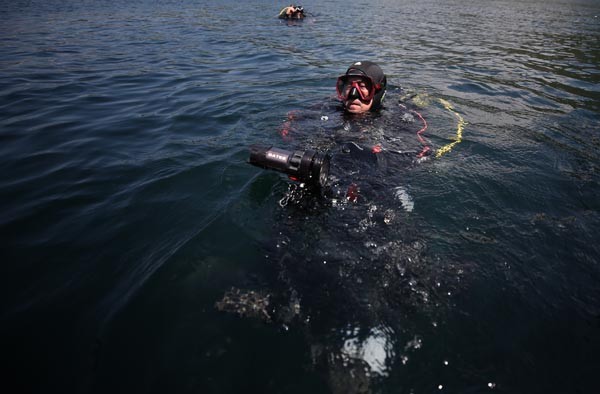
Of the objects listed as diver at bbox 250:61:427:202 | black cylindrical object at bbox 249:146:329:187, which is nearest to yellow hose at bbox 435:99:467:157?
diver at bbox 250:61:427:202

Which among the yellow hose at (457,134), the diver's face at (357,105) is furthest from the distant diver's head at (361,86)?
the yellow hose at (457,134)

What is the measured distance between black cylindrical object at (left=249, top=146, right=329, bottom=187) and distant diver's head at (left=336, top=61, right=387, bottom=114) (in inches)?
121

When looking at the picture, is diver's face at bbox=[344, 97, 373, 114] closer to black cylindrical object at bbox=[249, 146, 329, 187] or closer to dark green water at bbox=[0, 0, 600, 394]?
dark green water at bbox=[0, 0, 600, 394]

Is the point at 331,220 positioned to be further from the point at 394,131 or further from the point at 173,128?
the point at 173,128

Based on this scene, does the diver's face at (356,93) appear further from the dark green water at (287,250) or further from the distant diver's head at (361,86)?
the dark green water at (287,250)

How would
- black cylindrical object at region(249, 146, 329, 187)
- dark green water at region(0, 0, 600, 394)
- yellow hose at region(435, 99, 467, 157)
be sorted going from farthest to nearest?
1. yellow hose at region(435, 99, 467, 157)
2. black cylindrical object at region(249, 146, 329, 187)
3. dark green water at region(0, 0, 600, 394)

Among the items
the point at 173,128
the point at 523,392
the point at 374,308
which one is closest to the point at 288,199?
the point at 374,308

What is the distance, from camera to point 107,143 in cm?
512

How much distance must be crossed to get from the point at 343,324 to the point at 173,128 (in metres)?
4.85

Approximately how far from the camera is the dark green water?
219 centimetres

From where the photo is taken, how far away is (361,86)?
5.79m

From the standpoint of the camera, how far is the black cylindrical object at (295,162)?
2963 millimetres

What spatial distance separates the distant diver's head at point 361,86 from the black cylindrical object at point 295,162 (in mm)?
3064

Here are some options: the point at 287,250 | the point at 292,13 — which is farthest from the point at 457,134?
the point at 292,13
